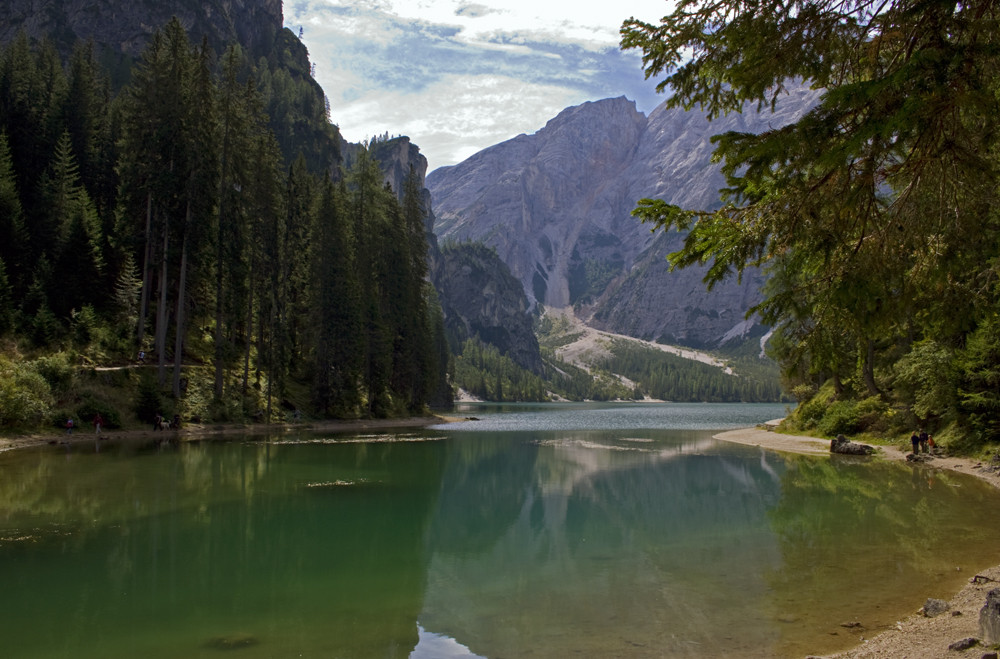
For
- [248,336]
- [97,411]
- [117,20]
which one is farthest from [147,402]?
[117,20]

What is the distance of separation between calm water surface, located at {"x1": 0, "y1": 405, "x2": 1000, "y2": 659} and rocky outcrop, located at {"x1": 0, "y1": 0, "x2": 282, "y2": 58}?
379ft

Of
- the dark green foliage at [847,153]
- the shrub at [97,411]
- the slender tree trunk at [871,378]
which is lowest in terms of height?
the shrub at [97,411]

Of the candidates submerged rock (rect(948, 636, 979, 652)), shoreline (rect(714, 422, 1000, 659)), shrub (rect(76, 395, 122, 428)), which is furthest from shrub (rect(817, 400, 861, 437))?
shrub (rect(76, 395, 122, 428))

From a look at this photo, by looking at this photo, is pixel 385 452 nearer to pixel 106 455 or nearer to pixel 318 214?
pixel 106 455

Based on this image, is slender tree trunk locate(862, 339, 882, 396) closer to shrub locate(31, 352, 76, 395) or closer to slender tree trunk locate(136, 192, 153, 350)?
shrub locate(31, 352, 76, 395)

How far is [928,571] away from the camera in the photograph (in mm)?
12391

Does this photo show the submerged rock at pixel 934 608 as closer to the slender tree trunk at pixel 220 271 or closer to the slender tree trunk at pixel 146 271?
the slender tree trunk at pixel 220 271

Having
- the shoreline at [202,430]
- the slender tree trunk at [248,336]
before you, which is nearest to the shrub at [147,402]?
the shoreline at [202,430]

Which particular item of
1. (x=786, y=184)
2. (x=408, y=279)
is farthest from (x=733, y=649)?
(x=408, y=279)

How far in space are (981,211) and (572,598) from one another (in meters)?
9.02

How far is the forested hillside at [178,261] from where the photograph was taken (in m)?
39.8

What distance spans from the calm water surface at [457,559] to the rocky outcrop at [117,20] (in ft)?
379

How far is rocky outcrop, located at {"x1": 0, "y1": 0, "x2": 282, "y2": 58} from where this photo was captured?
11319 centimetres

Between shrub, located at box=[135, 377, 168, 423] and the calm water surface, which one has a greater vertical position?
shrub, located at box=[135, 377, 168, 423]
